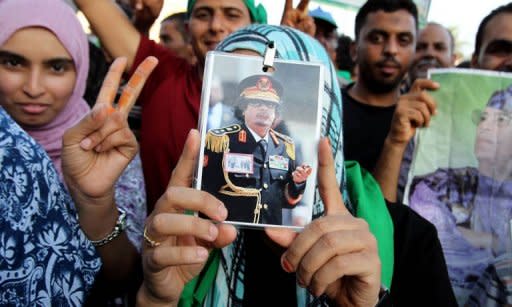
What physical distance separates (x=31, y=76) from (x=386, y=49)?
1.79m

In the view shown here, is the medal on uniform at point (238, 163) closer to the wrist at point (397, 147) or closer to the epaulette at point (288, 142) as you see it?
the epaulette at point (288, 142)

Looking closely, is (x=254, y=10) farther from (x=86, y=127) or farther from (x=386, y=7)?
(x=86, y=127)

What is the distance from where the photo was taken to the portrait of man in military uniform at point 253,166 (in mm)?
908

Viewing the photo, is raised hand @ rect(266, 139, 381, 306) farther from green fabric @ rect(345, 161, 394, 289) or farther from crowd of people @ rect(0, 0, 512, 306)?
green fabric @ rect(345, 161, 394, 289)

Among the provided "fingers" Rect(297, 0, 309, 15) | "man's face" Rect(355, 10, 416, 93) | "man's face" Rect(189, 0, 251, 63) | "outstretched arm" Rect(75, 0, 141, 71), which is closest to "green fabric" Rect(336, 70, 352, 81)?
"man's face" Rect(355, 10, 416, 93)

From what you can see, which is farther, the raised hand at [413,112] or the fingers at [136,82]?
the raised hand at [413,112]

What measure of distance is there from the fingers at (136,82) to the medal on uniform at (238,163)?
1.27 ft

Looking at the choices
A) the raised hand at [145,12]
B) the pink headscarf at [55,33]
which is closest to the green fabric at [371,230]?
the pink headscarf at [55,33]

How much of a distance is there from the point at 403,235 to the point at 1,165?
0.96 meters

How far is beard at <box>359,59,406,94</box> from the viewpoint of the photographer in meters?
2.63

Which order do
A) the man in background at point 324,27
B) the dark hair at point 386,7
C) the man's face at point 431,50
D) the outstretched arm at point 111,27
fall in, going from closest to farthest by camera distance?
the outstretched arm at point 111,27
the dark hair at point 386,7
the man's face at point 431,50
the man in background at point 324,27

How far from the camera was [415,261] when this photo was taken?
1.23 meters

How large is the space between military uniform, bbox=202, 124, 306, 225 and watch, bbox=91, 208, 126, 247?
1.61 feet

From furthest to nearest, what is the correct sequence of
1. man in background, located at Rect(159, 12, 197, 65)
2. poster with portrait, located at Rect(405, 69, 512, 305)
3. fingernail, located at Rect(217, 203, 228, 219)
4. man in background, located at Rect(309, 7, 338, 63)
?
man in background, located at Rect(309, 7, 338, 63) → man in background, located at Rect(159, 12, 197, 65) → poster with portrait, located at Rect(405, 69, 512, 305) → fingernail, located at Rect(217, 203, 228, 219)
